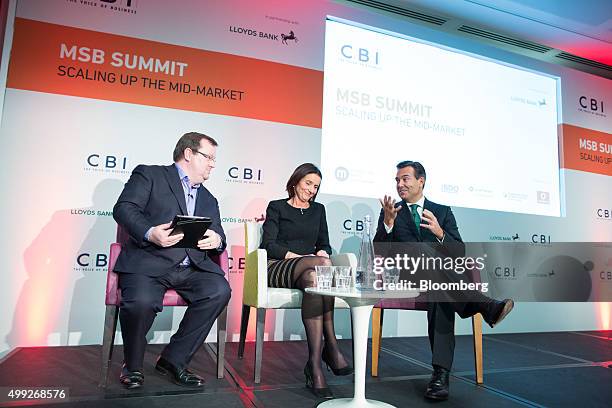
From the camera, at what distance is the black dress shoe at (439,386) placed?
6.23 feet

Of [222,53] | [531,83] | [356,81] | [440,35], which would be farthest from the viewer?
[531,83]

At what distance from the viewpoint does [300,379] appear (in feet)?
7.19

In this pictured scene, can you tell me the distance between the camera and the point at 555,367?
104 inches

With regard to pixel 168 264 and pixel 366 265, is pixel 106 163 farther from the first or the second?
pixel 366 265

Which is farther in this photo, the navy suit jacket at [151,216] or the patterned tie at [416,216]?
the patterned tie at [416,216]

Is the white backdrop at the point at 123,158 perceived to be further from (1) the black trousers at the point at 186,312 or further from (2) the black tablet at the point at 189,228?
(2) the black tablet at the point at 189,228

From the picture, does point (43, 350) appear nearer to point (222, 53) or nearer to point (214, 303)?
point (214, 303)

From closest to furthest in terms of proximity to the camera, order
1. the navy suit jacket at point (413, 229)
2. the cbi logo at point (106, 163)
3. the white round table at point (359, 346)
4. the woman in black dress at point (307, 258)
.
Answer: the white round table at point (359, 346)
the woman in black dress at point (307, 258)
the navy suit jacket at point (413, 229)
the cbi logo at point (106, 163)

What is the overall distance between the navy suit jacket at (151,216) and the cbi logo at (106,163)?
916 millimetres

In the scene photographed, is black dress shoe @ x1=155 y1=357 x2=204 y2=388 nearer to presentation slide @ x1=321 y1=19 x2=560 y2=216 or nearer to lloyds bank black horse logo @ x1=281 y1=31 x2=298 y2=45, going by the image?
presentation slide @ x1=321 y1=19 x2=560 y2=216

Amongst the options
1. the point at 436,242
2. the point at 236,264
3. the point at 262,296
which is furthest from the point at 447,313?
the point at 236,264

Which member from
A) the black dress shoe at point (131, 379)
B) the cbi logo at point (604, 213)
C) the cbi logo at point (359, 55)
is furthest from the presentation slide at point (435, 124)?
the black dress shoe at point (131, 379)

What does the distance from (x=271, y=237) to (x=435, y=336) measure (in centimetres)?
103

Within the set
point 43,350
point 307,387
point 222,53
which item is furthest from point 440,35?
point 43,350
